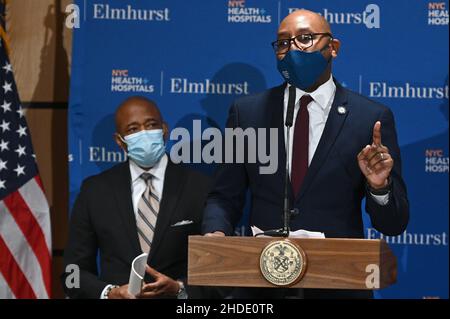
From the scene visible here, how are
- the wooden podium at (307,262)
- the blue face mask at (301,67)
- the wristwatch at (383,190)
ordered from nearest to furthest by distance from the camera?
the wooden podium at (307,262), the wristwatch at (383,190), the blue face mask at (301,67)

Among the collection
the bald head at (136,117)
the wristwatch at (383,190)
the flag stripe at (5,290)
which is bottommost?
the flag stripe at (5,290)

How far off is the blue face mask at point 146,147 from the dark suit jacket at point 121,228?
0.13 meters

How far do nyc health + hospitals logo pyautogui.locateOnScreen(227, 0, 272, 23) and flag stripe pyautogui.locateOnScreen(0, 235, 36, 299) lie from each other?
1.76 m

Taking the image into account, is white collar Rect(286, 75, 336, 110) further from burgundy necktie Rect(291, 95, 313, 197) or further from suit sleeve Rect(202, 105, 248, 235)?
suit sleeve Rect(202, 105, 248, 235)

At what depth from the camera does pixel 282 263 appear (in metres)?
2.85

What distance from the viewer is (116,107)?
4797 mm

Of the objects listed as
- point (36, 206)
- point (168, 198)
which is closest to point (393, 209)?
point (168, 198)

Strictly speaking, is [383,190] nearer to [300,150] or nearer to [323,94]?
[300,150]

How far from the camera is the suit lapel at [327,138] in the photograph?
3.46m

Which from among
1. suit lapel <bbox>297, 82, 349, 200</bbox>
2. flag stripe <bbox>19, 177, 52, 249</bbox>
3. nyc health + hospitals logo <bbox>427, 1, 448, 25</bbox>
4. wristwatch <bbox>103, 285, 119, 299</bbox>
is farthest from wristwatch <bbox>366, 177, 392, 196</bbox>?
flag stripe <bbox>19, 177, 52, 249</bbox>

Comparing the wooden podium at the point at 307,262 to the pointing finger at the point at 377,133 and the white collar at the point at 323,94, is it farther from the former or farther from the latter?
the white collar at the point at 323,94

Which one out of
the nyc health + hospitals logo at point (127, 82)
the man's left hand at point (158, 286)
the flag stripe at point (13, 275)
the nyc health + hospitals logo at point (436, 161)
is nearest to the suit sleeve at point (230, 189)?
the man's left hand at point (158, 286)

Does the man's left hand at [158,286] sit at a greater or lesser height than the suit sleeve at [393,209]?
lesser

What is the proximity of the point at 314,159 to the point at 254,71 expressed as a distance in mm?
1385
